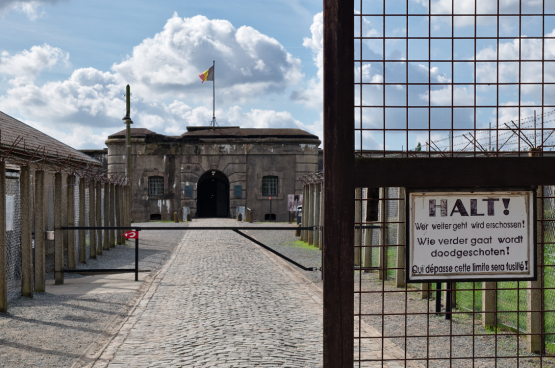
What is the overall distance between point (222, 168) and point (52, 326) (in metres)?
28.9

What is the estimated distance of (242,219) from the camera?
1364 inches

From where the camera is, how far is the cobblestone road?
5.88m

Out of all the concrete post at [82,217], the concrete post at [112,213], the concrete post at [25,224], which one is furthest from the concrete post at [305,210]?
the concrete post at [25,224]

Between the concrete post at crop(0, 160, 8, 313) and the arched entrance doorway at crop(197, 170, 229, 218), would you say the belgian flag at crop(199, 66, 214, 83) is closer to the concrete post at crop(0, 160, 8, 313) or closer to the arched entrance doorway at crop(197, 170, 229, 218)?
the arched entrance doorway at crop(197, 170, 229, 218)

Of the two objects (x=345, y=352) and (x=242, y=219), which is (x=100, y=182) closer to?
(x=345, y=352)

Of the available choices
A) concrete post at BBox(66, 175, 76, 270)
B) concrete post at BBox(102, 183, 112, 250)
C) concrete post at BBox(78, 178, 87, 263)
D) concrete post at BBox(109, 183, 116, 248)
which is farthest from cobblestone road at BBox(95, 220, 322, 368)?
concrete post at BBox(109, 183, 116, 248)

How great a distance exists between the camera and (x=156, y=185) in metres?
36.6

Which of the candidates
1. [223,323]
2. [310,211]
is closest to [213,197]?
[310,211]

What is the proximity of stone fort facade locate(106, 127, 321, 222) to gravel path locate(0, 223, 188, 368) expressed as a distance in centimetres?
2597

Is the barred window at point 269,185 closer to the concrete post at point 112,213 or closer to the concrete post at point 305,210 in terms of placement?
the concrete post at point 305,210

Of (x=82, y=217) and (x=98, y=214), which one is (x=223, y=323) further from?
(x=98, y=214)

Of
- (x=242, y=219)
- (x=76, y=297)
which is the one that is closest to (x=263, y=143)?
(x=242, y=219)

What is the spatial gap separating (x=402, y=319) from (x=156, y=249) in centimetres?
1192

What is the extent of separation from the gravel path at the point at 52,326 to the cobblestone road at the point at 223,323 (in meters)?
0.43
